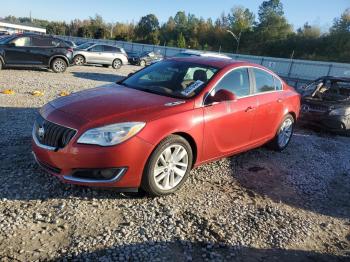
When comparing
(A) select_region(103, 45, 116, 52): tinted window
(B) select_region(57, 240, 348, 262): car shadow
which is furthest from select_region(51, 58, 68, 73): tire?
(B) select_region(57, 240, 348, 262): car shadow

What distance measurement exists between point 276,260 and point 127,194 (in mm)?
1842

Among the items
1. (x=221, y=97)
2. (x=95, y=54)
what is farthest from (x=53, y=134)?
(x=95, y=54)

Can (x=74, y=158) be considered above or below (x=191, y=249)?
above

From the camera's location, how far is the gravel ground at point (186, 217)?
3.43 metres

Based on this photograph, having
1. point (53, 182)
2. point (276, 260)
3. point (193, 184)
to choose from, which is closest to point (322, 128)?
point (193, 184)

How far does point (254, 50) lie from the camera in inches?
2788

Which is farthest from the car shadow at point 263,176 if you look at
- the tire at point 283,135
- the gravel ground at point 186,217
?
the tire at point 283,135

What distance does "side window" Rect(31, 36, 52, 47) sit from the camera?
16.1 meters

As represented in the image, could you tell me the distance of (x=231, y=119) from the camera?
516 centimetres

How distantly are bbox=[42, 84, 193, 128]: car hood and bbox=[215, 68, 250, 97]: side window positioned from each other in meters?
0.86

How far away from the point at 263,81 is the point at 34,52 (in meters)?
12.7

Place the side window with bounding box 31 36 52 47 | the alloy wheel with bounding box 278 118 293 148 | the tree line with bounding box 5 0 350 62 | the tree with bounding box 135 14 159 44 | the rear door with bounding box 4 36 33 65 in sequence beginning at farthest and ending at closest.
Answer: the tree with bounding box 135 14 159 44 < the tree line with bounding box 5 0 350 62 < the side window with bounding box 31 36 52 47 < the rear door with bounding box 4 36 33 65 < the alloy wheel with bounding box 278 118 293 148

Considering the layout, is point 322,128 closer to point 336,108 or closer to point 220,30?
point 336,108

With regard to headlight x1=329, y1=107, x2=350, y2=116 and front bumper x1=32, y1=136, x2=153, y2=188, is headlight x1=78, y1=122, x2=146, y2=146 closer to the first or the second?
front bumper x1=32, y1=136, x2=153, y2=188
